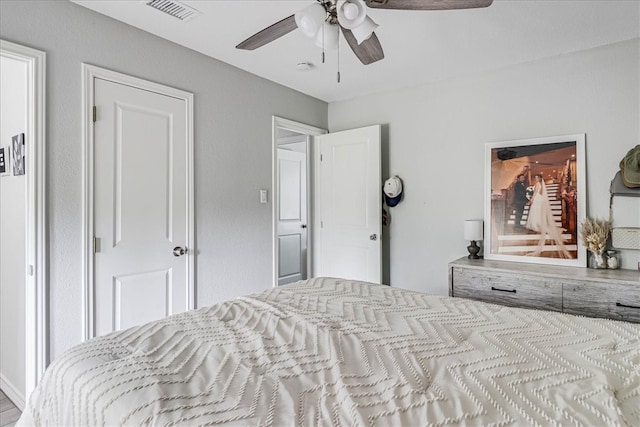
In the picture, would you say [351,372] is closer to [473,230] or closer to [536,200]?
[473,230]

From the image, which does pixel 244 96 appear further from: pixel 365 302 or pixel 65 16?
pixel 365 302

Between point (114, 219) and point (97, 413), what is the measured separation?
1.67m

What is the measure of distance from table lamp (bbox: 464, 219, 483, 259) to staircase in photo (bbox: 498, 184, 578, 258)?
18cm

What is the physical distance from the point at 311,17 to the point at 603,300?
8.12ft

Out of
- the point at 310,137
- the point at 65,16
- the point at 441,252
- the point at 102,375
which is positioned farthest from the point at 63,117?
the point at 441,252

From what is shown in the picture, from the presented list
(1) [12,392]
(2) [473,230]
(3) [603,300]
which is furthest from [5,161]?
(3) [603,300]

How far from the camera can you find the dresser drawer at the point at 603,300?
7.20 ft

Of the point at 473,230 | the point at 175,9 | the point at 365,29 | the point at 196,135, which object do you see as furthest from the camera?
the point at 473,230

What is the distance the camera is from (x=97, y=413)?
861 mm

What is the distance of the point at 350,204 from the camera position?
3779 millimetres

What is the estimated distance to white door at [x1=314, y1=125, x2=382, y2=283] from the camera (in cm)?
357

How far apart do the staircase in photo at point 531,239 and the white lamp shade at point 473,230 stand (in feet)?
0.60

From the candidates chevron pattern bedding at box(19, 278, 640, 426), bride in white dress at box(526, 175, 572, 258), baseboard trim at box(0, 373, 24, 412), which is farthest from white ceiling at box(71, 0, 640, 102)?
baseboard trim at box(0, 373, 24, 412)

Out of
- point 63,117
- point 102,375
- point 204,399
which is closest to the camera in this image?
point 204,399
